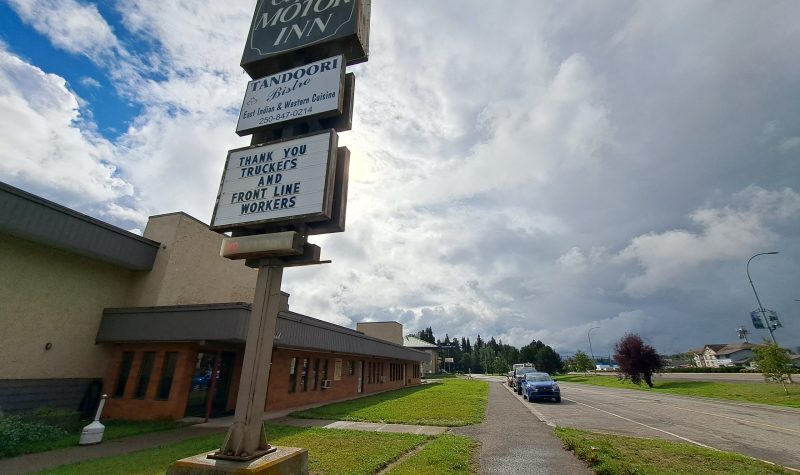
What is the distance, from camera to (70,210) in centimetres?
1351

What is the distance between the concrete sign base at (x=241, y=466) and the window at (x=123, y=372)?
13.1 m

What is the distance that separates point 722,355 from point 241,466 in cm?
16078

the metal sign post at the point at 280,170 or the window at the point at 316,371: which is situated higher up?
the metal sign post at the point at 280,170

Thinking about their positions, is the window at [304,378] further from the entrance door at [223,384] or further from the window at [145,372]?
the window at [145,372]

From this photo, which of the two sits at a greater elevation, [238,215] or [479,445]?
[238,215]

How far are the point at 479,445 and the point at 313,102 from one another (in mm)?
9648

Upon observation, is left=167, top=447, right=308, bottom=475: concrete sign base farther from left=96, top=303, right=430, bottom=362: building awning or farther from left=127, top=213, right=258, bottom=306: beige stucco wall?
left=127, top=213, right=258, bottom=306: beige stucco wall

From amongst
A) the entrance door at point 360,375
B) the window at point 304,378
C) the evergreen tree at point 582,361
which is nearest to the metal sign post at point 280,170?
the window at point 304,378

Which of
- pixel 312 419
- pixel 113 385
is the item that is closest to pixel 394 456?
pixel 312 419

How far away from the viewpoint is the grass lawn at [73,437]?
30.6ft

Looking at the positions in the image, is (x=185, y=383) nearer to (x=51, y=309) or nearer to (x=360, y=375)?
(x=51, y=309)

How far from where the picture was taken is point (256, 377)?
608 cm

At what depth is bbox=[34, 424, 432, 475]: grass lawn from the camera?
7.43 metres

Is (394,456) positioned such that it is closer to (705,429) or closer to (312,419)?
(312,419)
